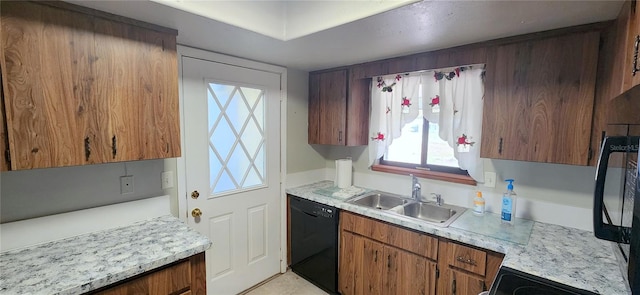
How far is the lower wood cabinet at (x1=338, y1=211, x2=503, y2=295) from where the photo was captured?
5.29 ft

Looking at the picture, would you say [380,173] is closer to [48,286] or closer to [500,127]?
[500,127]

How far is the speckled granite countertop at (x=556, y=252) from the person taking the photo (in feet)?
3.82

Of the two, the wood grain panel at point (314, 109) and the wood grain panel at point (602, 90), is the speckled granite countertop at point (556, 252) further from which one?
the wood grain panel at point (314, 109)

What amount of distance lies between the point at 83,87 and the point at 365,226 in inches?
73.7

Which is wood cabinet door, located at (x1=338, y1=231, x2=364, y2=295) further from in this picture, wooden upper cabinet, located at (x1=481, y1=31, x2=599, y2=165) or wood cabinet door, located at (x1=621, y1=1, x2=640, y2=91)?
wood cabinet door, located at (x1=621, y1=1, x2=640, y2=91)

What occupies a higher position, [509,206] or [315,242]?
[509,206]

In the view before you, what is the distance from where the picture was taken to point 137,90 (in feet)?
4.78

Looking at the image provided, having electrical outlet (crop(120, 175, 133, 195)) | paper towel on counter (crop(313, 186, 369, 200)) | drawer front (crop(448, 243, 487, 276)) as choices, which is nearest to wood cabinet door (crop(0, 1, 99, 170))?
electrical outlet (crop(120, 175, 133, 195))

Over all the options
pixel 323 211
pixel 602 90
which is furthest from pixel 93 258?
pixel 602 90

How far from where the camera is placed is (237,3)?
1.50 m

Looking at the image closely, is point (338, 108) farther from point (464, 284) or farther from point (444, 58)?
point (464, 284)

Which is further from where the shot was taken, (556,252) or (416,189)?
(416,189)

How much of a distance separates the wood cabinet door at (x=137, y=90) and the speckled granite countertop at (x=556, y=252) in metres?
1.52

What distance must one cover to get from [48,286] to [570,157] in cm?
250
